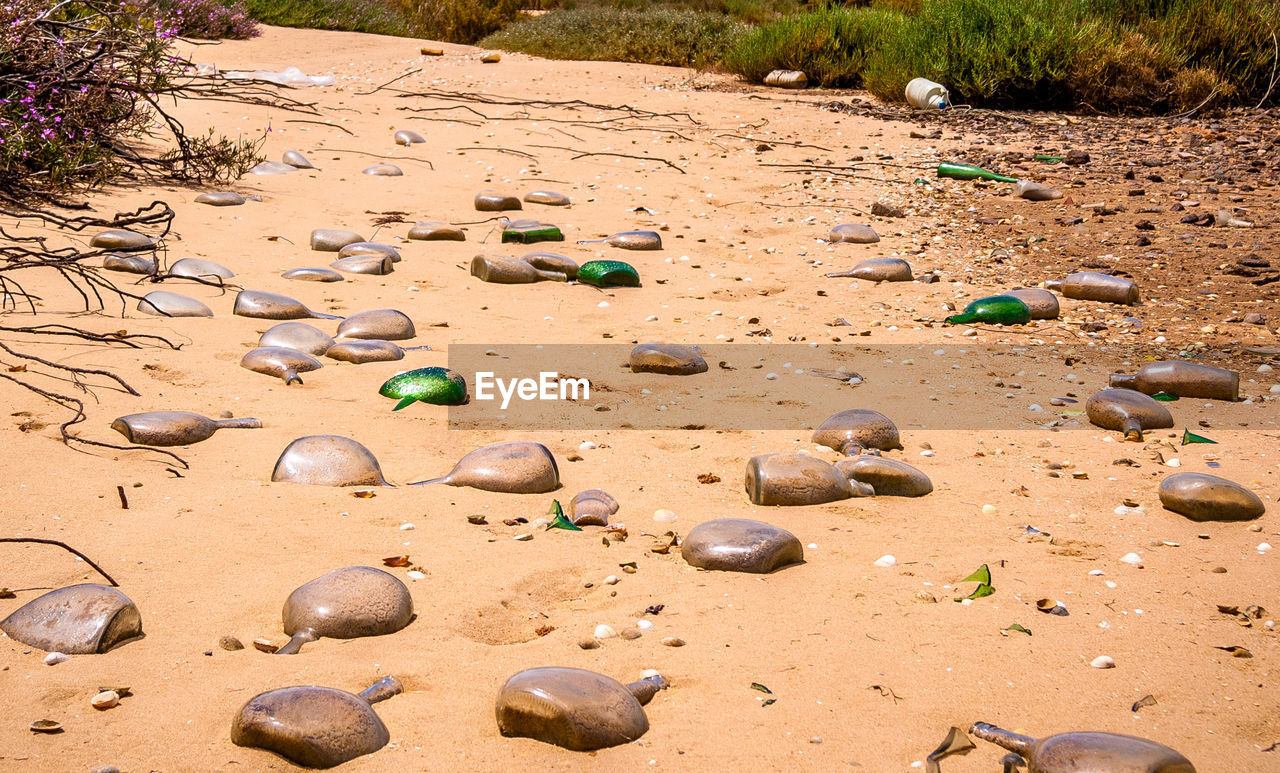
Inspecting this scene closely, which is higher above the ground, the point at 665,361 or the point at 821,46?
the point at 821,46

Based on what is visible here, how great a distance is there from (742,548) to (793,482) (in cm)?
41

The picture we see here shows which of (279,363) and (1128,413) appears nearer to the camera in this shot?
(1128,413)

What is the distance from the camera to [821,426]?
2.90m

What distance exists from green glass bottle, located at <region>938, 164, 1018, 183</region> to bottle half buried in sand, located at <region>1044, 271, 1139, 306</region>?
1.93 meters

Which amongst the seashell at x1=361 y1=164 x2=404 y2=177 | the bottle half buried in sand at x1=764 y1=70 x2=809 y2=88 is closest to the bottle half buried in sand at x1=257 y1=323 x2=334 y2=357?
the seashell at x1=361 y1=164 x2=404 y2=177

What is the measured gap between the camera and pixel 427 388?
3041 millimetres

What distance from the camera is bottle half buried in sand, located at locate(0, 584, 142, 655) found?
1664 mm

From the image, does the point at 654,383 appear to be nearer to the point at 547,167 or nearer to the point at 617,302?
the point at 617,302

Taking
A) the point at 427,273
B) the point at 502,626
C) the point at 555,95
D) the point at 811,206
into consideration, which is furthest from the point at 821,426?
the point at 555,95

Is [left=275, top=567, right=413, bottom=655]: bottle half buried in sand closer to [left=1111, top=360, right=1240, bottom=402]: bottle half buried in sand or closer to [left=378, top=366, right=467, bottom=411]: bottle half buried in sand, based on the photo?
[left=378, top=366, right=467, bottom=411]: bottle half buried in sand

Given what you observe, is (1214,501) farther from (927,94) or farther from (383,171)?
(927,94)

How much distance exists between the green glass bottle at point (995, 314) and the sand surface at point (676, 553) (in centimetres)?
11

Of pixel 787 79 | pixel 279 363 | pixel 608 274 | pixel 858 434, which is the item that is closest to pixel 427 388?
pixel 279 363

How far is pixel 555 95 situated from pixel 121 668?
25.7ft
